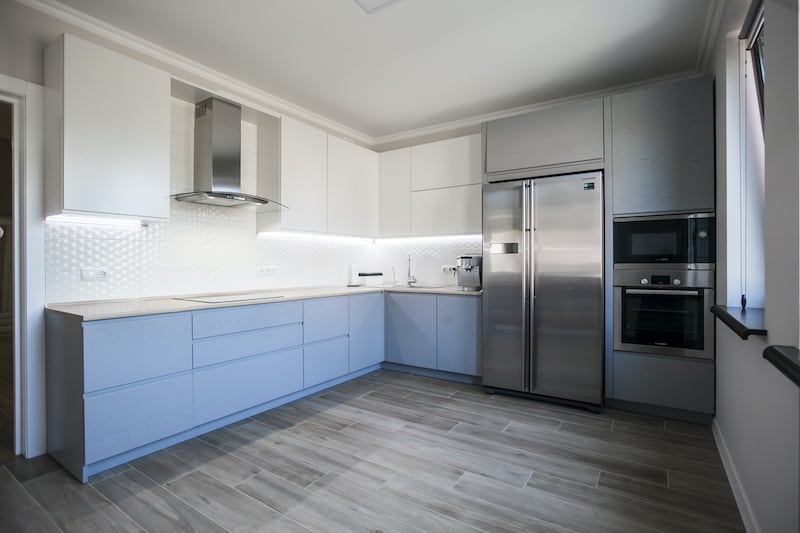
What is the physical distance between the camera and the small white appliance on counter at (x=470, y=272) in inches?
151

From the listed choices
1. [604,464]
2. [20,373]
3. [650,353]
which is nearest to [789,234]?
[604,464]

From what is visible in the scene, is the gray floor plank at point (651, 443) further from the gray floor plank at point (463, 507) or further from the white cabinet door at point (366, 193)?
the white cabinet door at point (366, 193)

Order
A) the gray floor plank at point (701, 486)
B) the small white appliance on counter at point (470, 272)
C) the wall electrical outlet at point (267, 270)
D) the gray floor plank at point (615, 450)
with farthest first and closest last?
the small white appliance on counter at point (470, 272)
the wall electrical outlet at point (267, 270)
the gray floor plank at point (615, 450)
the gray floor plank at point (701, 486)

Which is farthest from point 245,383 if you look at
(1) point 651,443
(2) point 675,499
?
(1) point 651,443

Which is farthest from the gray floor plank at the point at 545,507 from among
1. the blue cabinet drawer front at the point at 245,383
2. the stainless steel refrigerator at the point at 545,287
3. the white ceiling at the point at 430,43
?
the white ceiling at the point at 430,43

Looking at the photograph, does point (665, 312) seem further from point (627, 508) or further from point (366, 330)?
point (366, 330)

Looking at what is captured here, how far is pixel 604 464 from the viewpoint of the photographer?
7.39 feet

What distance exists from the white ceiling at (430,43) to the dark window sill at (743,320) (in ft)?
5.95

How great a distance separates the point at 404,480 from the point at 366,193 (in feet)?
10.3

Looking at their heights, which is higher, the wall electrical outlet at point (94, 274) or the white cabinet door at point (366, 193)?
the white cabinet door at point (366, 193)

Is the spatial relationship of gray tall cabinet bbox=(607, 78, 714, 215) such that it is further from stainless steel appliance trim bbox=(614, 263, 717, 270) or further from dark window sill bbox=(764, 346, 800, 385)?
dark window sill bbox=(764, 346, 800, 385)

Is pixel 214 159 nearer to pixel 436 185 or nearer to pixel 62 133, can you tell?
pixel 62 133

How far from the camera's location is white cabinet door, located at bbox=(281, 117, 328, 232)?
352 cm

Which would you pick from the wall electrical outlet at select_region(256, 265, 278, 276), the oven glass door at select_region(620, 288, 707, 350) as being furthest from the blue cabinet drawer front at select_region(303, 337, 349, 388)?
the oven glass door at select_region(620, 288, 707, 350)
